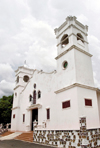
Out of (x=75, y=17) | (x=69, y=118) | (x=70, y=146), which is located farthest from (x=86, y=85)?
(x=75, y=17)

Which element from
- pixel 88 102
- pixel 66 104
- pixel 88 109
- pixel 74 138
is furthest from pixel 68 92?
pixel 74 138

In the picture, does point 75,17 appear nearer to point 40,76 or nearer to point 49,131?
point 40,76

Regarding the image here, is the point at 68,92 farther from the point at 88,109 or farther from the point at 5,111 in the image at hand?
the point at 5,111

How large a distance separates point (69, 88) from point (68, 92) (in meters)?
0.34

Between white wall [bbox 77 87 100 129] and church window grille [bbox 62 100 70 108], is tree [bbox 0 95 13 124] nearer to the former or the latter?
church window grille [bbox 62 100 70 108]

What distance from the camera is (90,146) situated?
25.7 feet

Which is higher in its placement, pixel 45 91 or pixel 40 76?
pixel 40 76

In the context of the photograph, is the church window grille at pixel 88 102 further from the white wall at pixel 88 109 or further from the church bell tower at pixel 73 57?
the church bell tower at pixel 73 57

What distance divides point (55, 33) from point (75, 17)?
2.70 metres

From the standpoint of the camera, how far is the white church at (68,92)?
9500mm


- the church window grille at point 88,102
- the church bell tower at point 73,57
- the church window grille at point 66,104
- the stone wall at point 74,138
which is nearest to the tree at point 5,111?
the stone wall at point 74,138

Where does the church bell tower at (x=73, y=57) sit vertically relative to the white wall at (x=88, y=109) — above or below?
above

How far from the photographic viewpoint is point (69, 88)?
10398mm

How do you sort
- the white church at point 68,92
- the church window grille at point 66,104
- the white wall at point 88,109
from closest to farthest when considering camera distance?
the white wall at point 88,109 < the white church at point 68,92 < the church window grille at point 66,104
